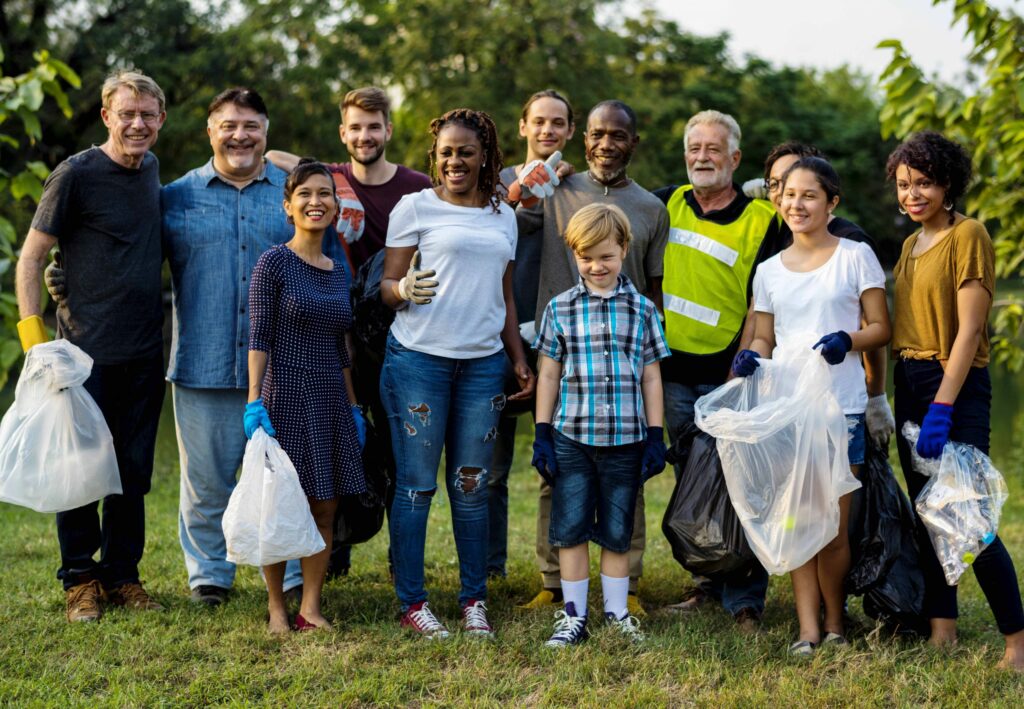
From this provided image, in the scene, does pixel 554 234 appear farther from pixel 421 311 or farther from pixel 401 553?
pixel 401 553

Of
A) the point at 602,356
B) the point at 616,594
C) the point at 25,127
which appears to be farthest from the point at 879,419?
the point at 25,127

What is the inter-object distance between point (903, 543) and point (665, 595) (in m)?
1.20

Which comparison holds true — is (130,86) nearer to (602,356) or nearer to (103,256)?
(103,256)

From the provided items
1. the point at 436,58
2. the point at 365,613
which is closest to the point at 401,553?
the point at 365,613

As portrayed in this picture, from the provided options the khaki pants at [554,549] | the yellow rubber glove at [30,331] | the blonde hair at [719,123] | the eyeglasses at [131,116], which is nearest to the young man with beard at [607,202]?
the khaki pants at [554,549]

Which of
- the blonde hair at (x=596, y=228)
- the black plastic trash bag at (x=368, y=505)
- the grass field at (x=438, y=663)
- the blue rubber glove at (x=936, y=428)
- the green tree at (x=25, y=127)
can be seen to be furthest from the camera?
the green tree at (x=25, y=127)

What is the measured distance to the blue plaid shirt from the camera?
12.9ft

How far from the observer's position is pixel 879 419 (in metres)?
4.07

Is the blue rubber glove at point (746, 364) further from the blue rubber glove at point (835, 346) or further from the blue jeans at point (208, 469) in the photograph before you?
the blue jeans at point (208, 469)

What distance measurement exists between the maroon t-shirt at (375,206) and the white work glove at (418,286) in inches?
29.5

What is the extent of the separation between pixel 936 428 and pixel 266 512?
235 centimetres

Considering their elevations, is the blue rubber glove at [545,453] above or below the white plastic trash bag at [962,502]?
above

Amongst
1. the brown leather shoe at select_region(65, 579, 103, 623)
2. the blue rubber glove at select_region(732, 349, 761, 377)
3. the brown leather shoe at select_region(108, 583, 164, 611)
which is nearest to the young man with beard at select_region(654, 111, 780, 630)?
the blue rubber glove at select_region(732, 349, 761, 377)

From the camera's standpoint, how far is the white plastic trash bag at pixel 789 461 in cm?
376
